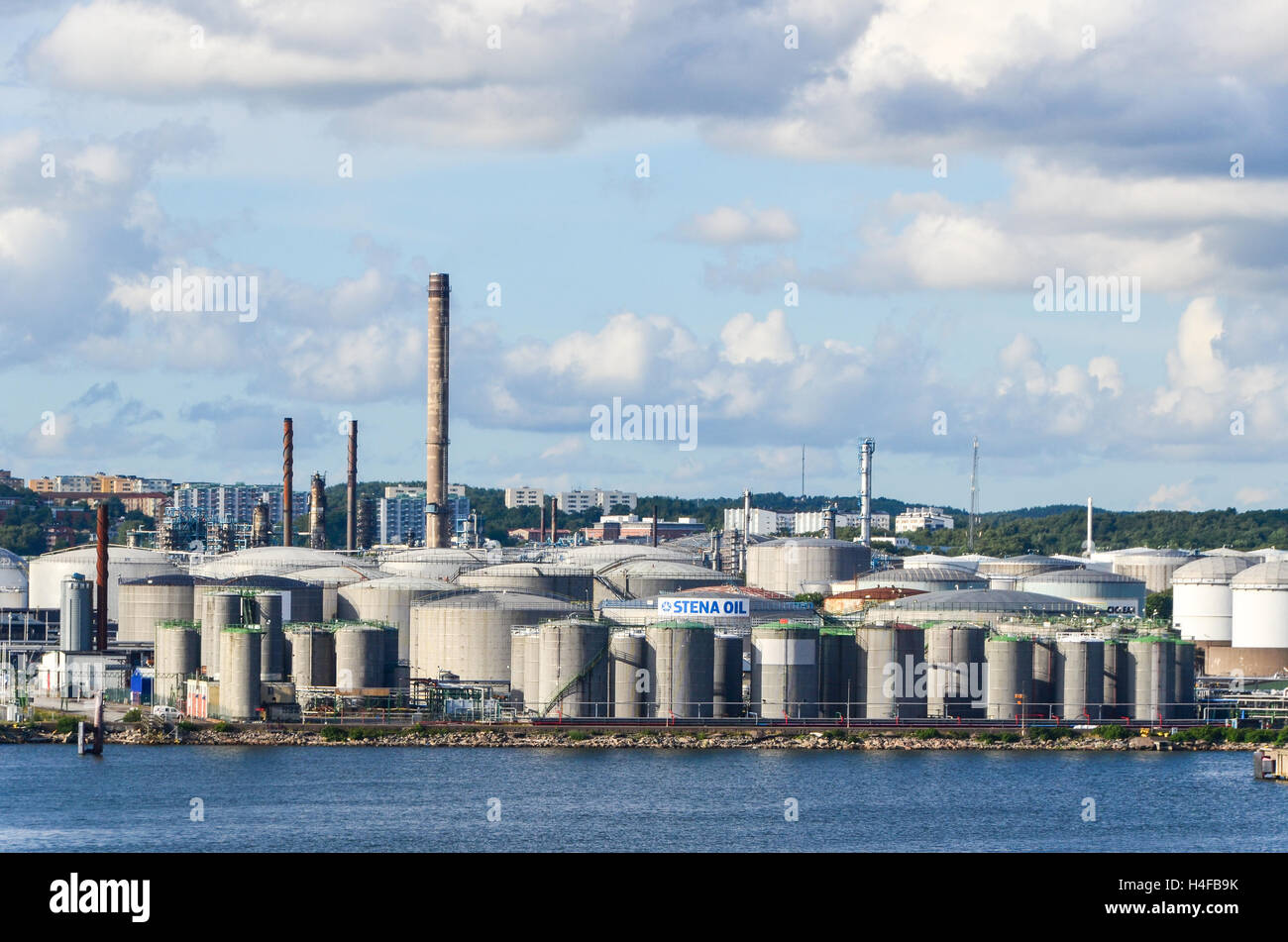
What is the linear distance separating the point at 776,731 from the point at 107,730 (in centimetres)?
2709

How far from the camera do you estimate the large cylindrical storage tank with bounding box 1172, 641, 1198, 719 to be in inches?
3477

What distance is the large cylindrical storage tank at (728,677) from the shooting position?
8556 cm

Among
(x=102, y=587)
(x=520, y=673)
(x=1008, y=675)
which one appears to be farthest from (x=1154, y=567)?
(x=102, y=587)

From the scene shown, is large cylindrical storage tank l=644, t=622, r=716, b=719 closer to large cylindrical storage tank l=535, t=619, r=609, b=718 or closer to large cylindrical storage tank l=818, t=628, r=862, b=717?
large cylindrical storage tank l=535, t=619, r=609, b=718

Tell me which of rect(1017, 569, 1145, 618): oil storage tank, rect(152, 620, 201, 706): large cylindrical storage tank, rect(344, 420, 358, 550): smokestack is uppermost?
rect(344, 420, 358, 550): smokestack

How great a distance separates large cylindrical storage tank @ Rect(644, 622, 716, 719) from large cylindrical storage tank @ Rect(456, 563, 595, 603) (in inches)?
1016

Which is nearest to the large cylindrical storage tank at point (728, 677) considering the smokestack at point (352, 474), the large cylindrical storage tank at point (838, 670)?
the large cylindrical storage tank at point (838, 670)

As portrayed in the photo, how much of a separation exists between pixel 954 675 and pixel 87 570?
57.3m

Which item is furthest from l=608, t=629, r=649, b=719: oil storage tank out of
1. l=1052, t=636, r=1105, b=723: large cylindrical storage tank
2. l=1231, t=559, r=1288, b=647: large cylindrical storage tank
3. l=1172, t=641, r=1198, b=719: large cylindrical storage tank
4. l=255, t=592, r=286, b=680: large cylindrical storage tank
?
l=1231, t=559, r=1288, b=647: large cylindrical storage tank

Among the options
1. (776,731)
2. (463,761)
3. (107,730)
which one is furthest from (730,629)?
(107,730)

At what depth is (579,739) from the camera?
267ft
